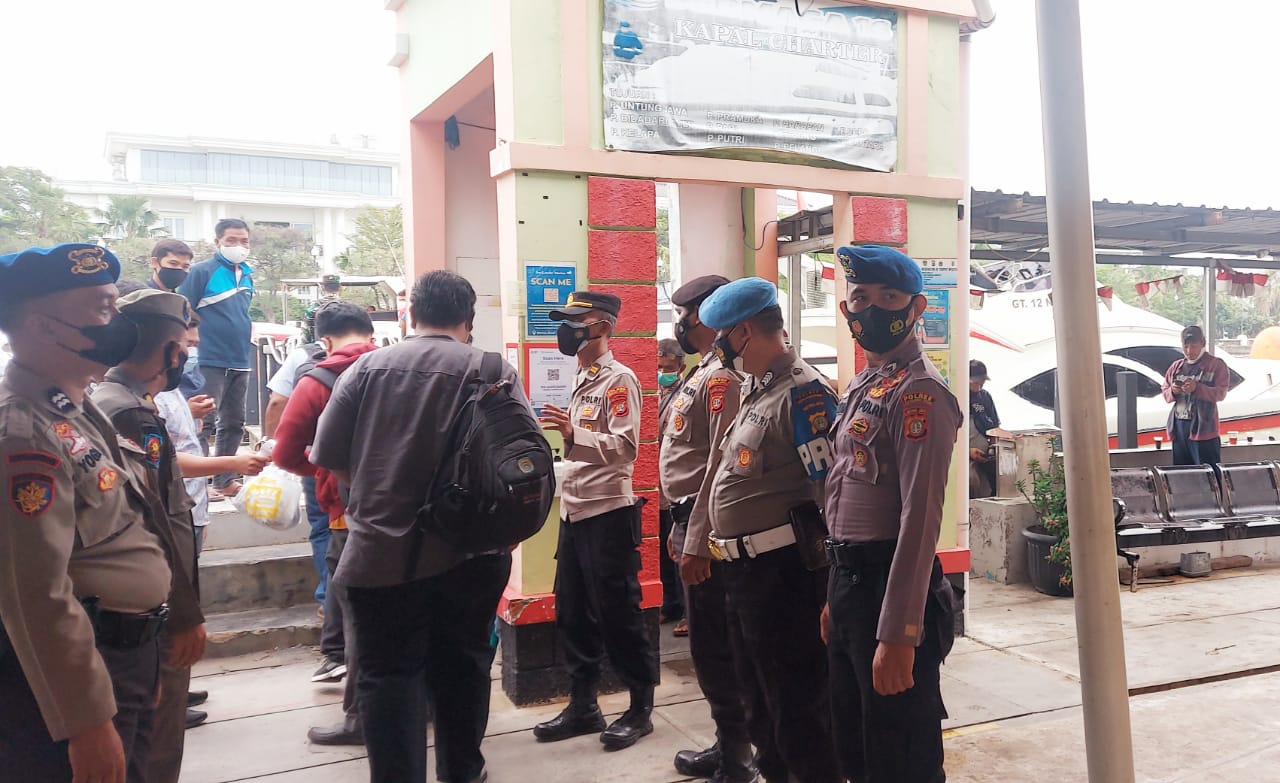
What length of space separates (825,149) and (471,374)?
3.33 m

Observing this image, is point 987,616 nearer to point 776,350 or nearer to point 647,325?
point 647,325

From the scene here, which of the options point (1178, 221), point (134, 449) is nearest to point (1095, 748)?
point (134, 449)

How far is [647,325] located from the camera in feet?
16.7

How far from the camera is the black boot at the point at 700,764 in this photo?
3.96 m

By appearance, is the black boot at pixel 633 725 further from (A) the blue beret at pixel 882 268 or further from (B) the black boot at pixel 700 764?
(A) the blue beret at pixel 882 268

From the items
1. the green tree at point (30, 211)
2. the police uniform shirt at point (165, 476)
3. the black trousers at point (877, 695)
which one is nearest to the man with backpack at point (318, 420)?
the police uniform shirt at point (165, 476)

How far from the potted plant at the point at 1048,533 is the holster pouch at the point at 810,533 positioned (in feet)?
15.2

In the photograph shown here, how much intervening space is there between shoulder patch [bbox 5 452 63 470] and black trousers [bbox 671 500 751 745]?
2.53m

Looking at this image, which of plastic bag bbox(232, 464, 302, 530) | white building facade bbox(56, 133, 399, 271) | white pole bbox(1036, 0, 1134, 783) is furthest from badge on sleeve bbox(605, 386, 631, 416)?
white building facade bbox(56, 133, 399, 271)

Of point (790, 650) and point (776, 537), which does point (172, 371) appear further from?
point (790, 650)

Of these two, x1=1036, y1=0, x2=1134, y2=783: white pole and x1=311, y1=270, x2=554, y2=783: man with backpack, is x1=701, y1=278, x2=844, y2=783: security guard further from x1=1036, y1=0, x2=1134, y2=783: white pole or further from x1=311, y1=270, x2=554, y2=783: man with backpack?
x1=1036, y1=0, x2=1134, y2=783: white pole

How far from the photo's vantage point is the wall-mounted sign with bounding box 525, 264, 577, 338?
15.9 ft

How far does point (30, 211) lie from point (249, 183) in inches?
1198

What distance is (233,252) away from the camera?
6.30 meters
